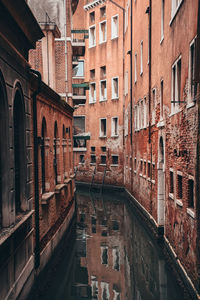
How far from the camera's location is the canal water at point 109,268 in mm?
8797

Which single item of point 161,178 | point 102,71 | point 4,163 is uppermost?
point 102,71

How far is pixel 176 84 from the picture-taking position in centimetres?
1095

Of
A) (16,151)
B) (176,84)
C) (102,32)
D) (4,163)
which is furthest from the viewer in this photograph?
(102,32)

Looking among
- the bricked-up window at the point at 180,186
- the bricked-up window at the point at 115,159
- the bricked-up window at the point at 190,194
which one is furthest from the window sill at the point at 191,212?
the bricked-up window at the point at 115,159

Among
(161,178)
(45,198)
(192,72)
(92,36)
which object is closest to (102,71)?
(92,36)

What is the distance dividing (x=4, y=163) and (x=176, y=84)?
6.14 m

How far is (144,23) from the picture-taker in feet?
59.6

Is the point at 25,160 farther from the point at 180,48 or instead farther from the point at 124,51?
the point at 124,51

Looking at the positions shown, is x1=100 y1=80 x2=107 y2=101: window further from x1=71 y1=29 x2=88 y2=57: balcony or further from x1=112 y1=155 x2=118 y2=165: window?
x1=71 y1=29 x2=88 y2=57: balcony

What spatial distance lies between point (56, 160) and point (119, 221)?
19.0 feet

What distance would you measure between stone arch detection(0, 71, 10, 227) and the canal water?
95.4 inches

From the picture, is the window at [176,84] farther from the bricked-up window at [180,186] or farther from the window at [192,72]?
the bricked-up window at [180,186]

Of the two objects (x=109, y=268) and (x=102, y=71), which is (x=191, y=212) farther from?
(x=102, y=71)

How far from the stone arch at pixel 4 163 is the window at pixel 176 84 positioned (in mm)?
5045
